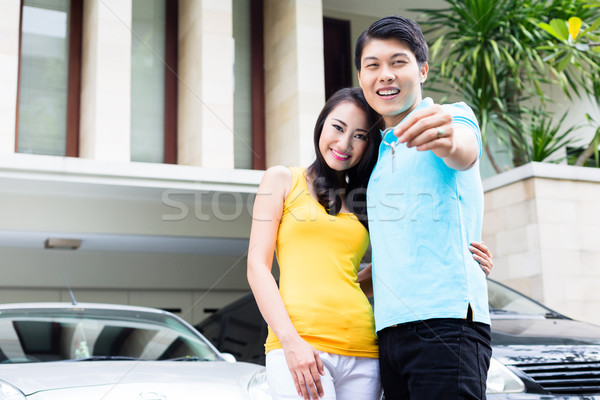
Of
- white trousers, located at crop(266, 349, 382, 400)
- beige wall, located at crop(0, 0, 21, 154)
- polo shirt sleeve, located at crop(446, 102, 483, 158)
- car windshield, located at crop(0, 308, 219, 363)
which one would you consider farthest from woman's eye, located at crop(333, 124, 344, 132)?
beige wall, located at crop(0, 0, 21, 154)

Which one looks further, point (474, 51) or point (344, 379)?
point (474, 51)

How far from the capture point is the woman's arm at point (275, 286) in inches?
64.3

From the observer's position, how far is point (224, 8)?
717 centimetres

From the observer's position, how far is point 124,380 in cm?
282

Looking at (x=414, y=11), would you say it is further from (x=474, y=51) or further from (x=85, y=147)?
(x=85, y=147)

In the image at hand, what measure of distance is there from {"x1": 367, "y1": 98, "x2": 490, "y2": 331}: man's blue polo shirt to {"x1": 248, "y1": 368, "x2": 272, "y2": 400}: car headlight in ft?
4.11

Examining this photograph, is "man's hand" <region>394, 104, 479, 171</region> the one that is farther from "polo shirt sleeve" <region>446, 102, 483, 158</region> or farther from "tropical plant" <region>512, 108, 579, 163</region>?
"tropical plant" <region>512, 108, 579, 163</region>

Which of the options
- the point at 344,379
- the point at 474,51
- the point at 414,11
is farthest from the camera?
the point at 414,11

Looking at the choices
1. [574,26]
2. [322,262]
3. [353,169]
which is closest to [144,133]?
[574,26]

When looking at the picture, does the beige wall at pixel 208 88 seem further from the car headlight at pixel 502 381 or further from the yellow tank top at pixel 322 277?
the yellow tank top at pixel 322 277

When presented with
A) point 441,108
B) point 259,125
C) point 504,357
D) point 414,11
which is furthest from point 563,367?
point 414,11

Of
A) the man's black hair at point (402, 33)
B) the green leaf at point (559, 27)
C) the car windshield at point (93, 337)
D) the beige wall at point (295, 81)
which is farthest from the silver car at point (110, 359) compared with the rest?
the green leaf at point (559, 27)

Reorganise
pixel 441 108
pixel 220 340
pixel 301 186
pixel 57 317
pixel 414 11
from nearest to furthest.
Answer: pixel 441 108
pixel 301 186
pixel 57 317
pixel 220 340
pixel 414 11

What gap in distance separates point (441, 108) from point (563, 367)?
6.81 ft
